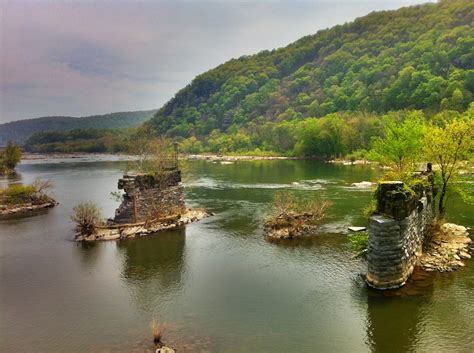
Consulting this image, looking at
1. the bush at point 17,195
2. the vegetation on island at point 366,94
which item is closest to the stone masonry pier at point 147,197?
the bush at point 17,195

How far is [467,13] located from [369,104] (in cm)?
6246

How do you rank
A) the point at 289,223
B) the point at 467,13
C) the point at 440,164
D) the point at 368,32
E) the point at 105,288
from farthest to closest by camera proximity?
1. the point at 368,32
2. the point at 467,13
3. the point at 289,223
4. the point at 440,164
5. the point at 105,288

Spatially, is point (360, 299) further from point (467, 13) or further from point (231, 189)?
point (467, 13)

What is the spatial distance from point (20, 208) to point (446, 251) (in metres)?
42.1

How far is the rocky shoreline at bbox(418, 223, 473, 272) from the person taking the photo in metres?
20.4

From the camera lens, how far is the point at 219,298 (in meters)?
18.7

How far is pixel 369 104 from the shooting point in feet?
436

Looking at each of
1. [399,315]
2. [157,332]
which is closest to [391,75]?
[399,315]

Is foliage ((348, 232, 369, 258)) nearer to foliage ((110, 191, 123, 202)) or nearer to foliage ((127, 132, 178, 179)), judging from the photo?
foliage ((127, 132, 178, 179))

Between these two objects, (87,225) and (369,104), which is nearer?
(87,225)

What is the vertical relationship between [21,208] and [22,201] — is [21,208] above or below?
below

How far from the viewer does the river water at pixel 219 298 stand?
1481 cm

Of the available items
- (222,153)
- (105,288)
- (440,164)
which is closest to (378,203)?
(440,164)

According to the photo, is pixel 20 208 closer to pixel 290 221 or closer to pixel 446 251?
pixel 290 221
